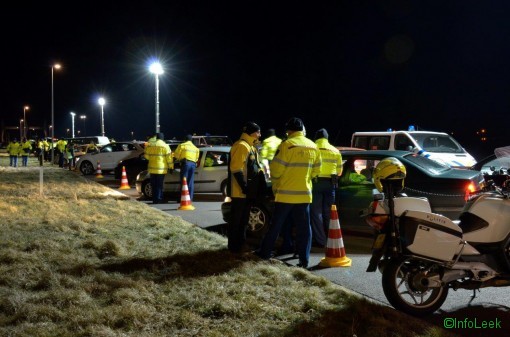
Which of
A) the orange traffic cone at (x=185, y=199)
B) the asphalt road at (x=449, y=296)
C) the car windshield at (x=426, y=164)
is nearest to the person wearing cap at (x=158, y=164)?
the orange traffic cone at (x=185, y=199)

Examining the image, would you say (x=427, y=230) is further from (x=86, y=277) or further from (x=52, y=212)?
(x=52, y=212)

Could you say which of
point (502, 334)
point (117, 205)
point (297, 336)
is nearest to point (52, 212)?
point (117, 205)

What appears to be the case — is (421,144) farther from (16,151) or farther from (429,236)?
(16,151)

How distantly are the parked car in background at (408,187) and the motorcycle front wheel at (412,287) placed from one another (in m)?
2.87

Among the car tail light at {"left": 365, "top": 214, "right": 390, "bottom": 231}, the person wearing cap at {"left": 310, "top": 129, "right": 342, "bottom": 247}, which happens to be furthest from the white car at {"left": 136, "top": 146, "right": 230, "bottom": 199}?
the car tail light at {"left": 365, "top": 214, "right": 390, "bottom": 231}

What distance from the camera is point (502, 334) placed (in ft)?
16.3

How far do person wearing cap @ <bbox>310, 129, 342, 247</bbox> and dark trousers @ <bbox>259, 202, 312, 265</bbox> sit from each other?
1.10 m

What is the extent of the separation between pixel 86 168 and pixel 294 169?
22.1m

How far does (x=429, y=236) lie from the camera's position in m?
5.32

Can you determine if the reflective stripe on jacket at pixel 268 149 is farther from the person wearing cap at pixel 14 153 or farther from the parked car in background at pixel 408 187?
the person wearing cap at pixel 14 153

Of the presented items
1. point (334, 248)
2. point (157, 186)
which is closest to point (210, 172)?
point (157, 186)

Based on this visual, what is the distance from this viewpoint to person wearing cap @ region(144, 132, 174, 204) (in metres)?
14.3

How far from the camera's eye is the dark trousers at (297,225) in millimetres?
7211

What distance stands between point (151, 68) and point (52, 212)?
1259 cm
